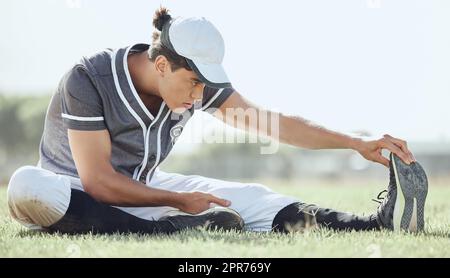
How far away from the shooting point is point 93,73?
459cm

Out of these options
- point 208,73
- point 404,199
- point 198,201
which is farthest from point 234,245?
point 404,199

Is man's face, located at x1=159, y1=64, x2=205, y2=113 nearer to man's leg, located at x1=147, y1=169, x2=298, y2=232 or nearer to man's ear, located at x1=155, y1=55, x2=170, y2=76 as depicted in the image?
man's ear, located at x1=155, y1=55, x2=170, y2=76

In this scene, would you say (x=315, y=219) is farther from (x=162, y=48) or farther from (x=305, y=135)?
(x=162, y=48)

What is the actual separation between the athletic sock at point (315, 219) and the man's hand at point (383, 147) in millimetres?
354

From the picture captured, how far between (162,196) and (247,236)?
536 millimetres

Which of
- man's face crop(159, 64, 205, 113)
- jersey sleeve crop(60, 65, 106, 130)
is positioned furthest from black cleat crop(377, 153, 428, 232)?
jersey sleeve crop(60, 65, 106, 130)

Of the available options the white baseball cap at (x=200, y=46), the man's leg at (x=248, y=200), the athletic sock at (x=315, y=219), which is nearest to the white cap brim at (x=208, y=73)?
the white baseball cap at (x=200, y=46)

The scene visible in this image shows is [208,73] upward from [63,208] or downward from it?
upward

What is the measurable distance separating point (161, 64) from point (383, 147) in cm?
137

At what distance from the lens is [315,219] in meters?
4.59

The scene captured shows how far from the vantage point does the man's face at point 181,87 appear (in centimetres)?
446

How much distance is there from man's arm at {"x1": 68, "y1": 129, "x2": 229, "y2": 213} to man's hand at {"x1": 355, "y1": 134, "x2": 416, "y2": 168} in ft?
2.88

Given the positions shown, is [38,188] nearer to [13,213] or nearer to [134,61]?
[13,213]

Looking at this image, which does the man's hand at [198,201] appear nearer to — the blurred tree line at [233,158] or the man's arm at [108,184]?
the man's arm at [108,184]
